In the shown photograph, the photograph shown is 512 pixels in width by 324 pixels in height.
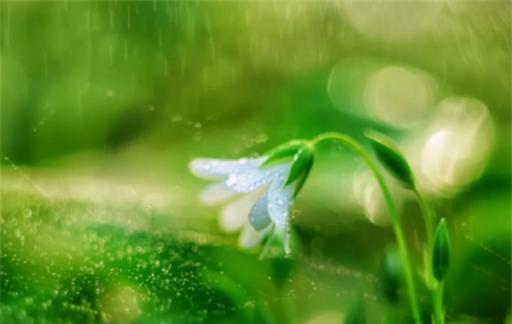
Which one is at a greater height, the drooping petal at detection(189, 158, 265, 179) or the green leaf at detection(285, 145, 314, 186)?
the green leaf at detection(285, 145, 314, 186)

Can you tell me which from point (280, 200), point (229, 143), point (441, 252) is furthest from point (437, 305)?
point (229, 143)

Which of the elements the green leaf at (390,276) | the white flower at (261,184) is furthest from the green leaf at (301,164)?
the green leaf at (390,276)

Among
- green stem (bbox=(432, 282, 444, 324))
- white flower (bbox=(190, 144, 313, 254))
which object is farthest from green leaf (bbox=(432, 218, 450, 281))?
white flower (bbox=(190, 144, 313, 254))

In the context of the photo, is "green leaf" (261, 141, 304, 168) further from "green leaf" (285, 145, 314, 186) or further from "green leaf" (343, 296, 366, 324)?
"green leaf" (343, 296, 366, 324)

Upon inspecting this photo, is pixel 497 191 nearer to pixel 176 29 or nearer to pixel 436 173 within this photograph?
pixel 436 173

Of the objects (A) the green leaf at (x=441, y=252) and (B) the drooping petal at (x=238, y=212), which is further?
(B) the drooping petal at (x=238, y=212)

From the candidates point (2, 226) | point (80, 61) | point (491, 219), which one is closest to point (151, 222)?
point (2, 226)

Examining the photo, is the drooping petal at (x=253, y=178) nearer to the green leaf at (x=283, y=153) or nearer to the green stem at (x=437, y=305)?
the green leaf at (x=283, y=153)

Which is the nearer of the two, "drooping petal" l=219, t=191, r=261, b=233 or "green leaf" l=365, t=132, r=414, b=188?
"green leaf" l=365, t=132, r=414, b=188
